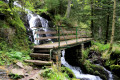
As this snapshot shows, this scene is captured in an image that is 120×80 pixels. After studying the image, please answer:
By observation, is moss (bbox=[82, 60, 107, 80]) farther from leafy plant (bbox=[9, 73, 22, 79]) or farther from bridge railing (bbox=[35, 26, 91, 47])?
leafy plant (bbox=[9, 73, 22, 79])

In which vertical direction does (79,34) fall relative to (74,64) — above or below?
above

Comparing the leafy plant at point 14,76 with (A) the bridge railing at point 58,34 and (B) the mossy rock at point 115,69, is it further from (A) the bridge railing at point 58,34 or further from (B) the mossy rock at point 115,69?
(B) the mossy rock at point 115,69

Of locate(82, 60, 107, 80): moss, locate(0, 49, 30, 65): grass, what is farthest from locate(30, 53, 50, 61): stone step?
locate(82, 60, 107, 80): moss

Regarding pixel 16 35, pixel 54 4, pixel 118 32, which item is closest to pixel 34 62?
pixel 16 35

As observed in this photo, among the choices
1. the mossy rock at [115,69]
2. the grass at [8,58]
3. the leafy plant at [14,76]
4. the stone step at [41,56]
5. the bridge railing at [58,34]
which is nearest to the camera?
the leafy plant at [14,76]

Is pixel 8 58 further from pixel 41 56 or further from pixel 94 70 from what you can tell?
pixel 94 70

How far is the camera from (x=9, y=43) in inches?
215

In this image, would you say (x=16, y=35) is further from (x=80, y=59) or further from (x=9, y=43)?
(x=80, y=59)

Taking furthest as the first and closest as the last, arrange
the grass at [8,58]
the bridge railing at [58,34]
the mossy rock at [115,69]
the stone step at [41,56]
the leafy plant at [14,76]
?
the mossy rock at [115,69], the bridge railing at [58,34], the stone step at [41,56], the grass at [8,58], the leafy plant at [14,76]

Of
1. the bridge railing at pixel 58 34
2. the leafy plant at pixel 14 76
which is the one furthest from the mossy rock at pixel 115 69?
the leafy plant at pixel 14 76

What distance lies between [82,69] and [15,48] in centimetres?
607

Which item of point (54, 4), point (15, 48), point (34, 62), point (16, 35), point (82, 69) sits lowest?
point (82, 69)

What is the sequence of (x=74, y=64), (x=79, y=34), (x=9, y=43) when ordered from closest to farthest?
1. (x=9, y=43)
2. (x=74, y=64)
3. (x=79, y=34)

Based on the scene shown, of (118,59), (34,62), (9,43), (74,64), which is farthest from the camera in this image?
(74,64)
